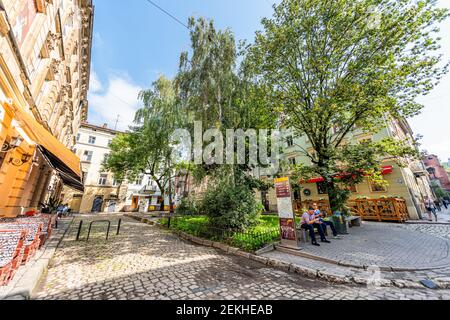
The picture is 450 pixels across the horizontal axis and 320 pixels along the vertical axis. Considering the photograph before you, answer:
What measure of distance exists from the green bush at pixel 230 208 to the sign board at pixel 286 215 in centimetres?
181

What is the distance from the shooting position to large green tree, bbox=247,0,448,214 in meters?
8.38

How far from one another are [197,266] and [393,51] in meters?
13.3

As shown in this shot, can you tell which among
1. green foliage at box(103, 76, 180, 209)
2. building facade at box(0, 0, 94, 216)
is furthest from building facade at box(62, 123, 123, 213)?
building facade at box(0, 0, 94, 216)

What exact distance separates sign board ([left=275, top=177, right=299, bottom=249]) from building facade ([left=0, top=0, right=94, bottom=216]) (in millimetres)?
8107

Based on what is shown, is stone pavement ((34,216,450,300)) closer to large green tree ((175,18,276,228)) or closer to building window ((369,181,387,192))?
large green tree ((175,18,276,228))

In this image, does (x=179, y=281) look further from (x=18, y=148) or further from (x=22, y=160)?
(x=18, y=148)

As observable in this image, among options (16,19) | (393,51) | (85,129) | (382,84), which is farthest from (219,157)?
(85,129)

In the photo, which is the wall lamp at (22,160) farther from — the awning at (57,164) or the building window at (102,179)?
the building window at (102,179)

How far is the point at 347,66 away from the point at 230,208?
10044 millimetres

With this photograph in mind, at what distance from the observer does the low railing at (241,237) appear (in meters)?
6.64

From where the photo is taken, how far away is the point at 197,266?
16.5ft

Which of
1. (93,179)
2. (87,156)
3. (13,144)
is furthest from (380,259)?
(87,156)

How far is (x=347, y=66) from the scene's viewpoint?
9.40 m

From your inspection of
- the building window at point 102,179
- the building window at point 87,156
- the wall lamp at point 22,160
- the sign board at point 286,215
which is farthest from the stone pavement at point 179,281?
the building window at point 87,156
